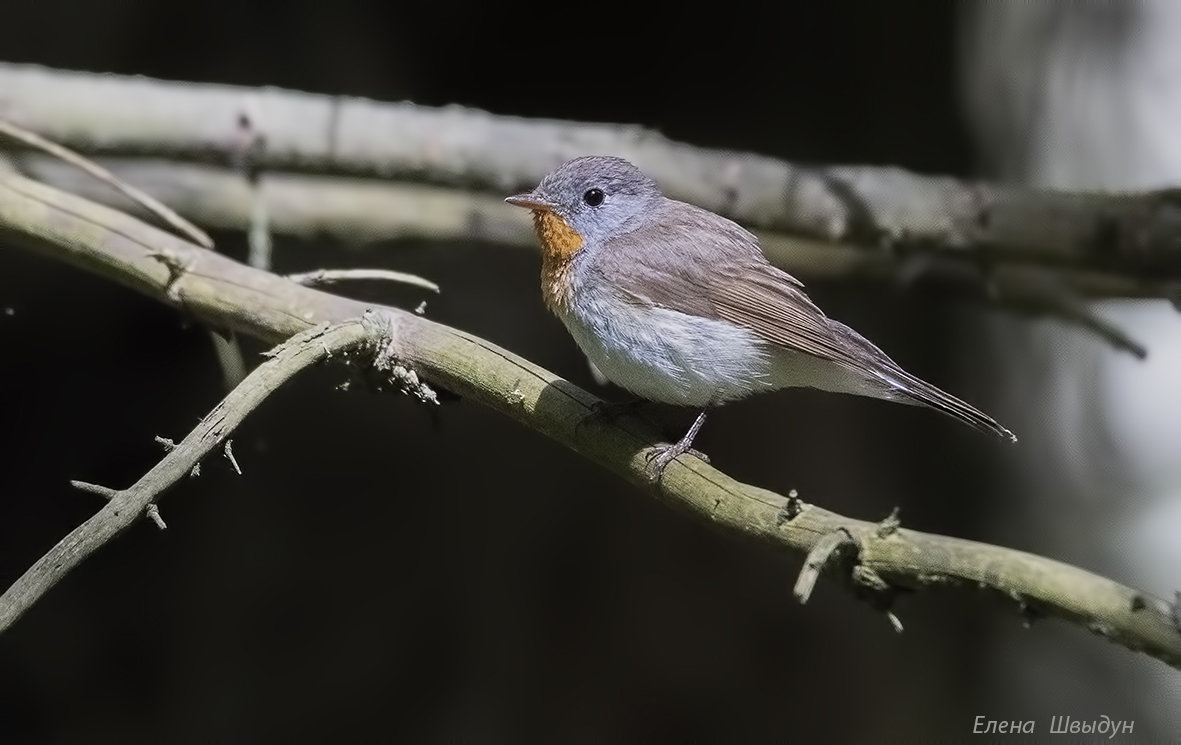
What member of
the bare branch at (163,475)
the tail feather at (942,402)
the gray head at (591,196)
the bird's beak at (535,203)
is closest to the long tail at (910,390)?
the tail feather at (942,402)

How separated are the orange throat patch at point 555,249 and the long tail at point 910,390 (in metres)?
0.74

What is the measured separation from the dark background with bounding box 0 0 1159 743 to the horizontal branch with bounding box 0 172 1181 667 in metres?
1.24

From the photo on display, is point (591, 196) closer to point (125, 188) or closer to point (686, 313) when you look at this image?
point (686, 313)

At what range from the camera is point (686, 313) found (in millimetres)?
2723

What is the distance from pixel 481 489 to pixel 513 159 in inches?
62.2

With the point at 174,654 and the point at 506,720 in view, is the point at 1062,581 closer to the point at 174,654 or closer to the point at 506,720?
the point at 506,720

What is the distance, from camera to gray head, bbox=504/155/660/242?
296 centimetres

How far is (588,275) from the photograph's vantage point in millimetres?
2797

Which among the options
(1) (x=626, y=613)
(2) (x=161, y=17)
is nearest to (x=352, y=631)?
(1) (x=626, y=613)

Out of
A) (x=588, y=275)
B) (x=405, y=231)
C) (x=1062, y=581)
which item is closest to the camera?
(x=1062, y=581)

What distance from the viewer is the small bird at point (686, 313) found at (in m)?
2.62

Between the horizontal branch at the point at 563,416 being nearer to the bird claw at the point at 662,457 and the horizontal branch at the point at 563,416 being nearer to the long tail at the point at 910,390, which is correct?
the bird claw at the point at 662,457

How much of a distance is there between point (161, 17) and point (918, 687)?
15.4 ft

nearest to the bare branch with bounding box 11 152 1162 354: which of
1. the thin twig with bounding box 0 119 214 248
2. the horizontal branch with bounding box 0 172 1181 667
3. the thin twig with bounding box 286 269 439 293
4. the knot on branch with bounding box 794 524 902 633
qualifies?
the thin twig with bounding box 0 119 214 248
